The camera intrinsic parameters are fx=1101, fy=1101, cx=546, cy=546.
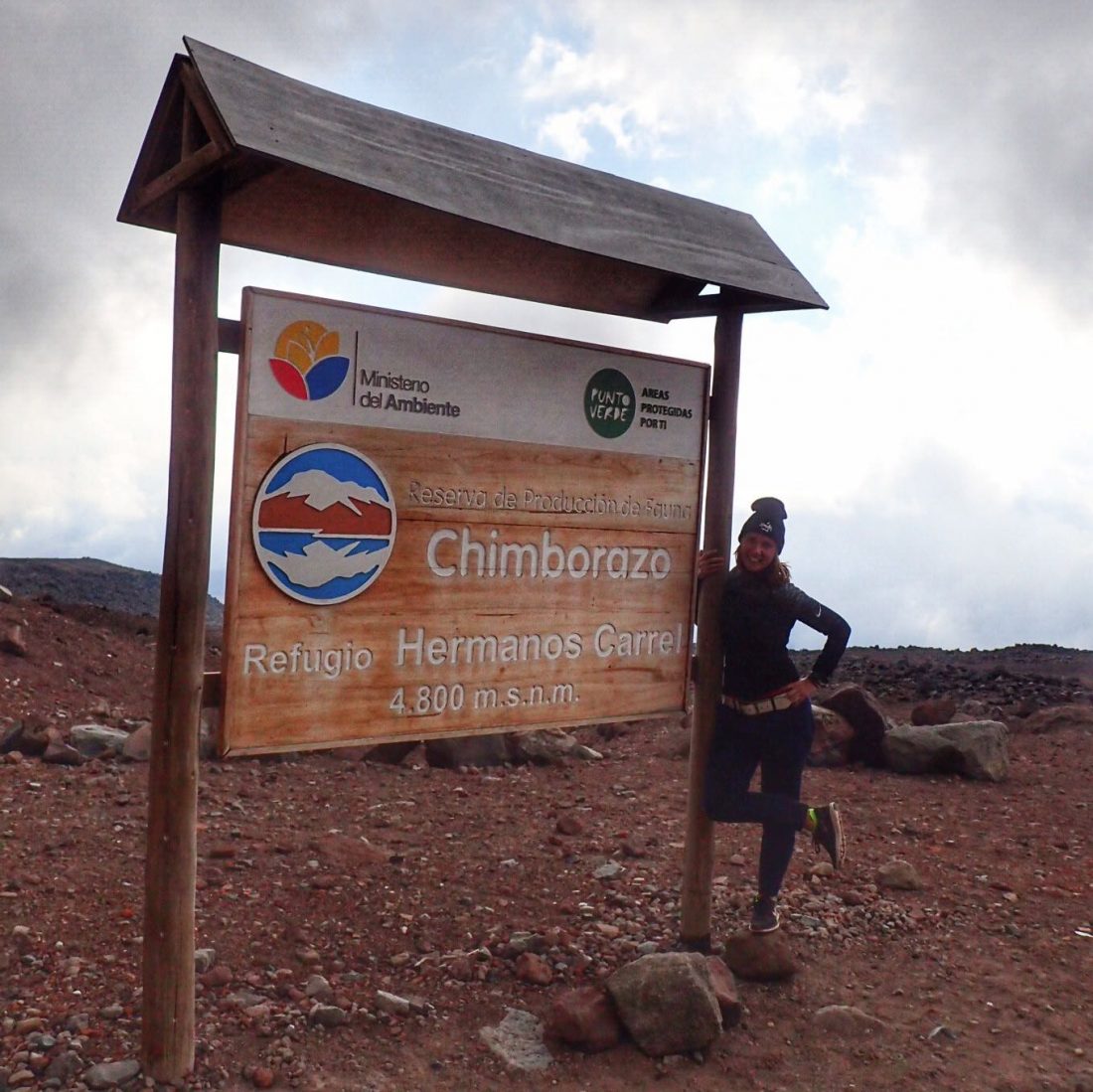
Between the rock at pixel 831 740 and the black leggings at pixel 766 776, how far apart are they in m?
4.26

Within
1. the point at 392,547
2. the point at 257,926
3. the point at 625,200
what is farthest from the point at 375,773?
the point at 625,200

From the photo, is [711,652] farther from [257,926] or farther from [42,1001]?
[42,1001]

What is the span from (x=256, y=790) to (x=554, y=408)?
15.3 ft

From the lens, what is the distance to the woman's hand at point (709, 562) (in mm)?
6273

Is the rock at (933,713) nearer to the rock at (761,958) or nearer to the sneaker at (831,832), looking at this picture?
the sneaker at (831,832)

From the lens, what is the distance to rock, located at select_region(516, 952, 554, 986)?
5691 millimetres

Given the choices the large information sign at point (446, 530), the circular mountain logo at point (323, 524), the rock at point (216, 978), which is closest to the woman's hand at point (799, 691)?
the large information sign at point (446, 530)

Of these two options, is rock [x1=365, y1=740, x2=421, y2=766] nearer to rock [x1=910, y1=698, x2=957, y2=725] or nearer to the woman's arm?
the woman's arm

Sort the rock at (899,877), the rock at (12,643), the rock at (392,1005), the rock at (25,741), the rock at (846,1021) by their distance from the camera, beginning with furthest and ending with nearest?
the rock at (12,643) → the rock at (25,741) → the rock at (899,877) → the rock at (846,1021) → the rock at (392,1005)

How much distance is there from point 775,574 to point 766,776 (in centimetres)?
114

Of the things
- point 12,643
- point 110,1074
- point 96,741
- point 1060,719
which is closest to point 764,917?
point 110,1074

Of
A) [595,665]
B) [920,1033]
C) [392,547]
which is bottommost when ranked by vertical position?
[920,1033]

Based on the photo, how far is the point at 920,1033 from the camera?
217 inches

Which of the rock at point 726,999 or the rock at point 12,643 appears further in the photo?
the rock at point 12,643
